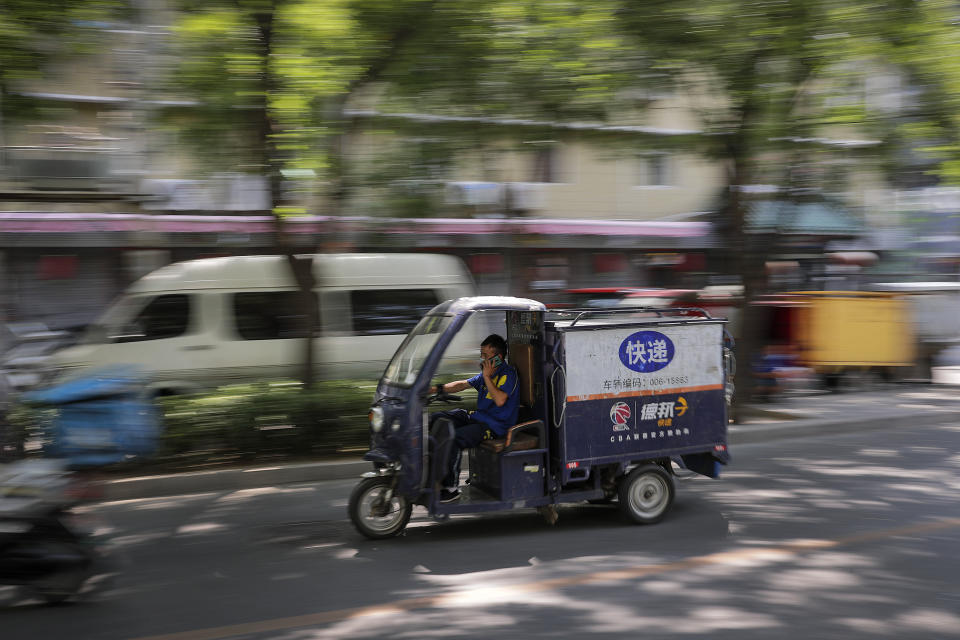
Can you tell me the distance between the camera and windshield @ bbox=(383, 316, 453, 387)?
6.65 metres

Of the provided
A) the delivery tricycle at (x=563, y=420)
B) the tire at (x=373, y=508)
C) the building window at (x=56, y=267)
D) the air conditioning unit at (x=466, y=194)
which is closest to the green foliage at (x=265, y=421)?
the air conditioning unit at (x=466, y=194)

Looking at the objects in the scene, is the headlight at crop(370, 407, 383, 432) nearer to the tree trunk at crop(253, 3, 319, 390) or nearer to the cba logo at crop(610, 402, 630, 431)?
the cba logo at crop(610, 402, 630, 431)

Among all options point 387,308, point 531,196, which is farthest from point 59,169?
point 531,196

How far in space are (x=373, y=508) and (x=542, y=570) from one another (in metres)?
1.49

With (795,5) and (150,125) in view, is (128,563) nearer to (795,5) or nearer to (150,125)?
(150,125)

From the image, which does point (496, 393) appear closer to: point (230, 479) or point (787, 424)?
point (230, 479)

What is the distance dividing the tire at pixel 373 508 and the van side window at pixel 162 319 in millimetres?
5584

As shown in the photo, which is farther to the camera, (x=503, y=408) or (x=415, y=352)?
(x=415, y=352)

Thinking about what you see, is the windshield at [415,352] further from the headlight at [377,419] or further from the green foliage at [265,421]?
the green foliage at [265,421]

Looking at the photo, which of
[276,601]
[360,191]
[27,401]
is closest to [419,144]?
[360,191]

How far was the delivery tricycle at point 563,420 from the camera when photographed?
21.5 feet

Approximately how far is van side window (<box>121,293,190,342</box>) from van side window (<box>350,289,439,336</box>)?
7.61ft

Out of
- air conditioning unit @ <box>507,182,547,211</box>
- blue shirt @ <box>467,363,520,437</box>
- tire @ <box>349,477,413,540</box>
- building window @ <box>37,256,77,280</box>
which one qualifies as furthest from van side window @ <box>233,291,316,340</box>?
air conditioning unit @ <box>507,182,547,211</box>

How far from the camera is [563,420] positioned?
21.8 feet
